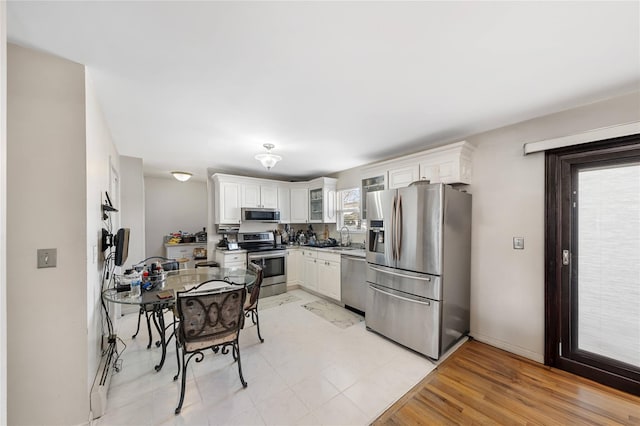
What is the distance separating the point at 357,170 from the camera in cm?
453

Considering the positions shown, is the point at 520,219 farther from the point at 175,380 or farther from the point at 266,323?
the point at 175,380

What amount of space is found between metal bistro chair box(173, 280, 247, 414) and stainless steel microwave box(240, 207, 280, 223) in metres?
2.69

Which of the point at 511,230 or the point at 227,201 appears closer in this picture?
the point at 511,230

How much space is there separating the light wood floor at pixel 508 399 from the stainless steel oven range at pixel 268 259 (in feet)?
9.72

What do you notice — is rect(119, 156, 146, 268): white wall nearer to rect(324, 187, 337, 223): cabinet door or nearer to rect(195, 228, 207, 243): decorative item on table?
rect(195, 228, 207, 243): decorative item on table

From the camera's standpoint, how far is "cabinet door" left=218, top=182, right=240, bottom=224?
4434 mm

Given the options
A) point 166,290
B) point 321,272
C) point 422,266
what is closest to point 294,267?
point 321,272

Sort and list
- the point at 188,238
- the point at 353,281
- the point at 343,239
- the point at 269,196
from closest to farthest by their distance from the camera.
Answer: the point at 353,281
the point at 343,239
the point at 269,196
the point at 188,238

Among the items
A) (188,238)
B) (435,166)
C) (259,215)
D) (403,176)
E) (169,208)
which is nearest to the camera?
(435,166)

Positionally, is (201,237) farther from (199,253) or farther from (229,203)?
(229,203)

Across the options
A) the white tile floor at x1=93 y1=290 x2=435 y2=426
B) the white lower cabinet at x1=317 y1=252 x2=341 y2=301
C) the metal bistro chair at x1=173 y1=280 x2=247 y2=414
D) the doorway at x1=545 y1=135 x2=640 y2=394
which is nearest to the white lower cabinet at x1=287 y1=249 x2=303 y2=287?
the white lower cabinet at x1=317 y1=252 x2=341 y2=301

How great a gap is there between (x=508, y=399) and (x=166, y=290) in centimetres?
313

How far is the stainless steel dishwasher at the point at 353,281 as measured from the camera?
3519 mm

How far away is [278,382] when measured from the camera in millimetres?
2115
